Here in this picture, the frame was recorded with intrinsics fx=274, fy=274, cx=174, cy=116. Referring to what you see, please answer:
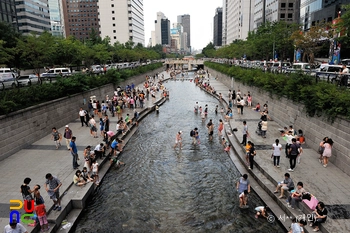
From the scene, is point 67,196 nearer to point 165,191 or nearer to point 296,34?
point 165,191

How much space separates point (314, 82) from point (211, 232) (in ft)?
42.0

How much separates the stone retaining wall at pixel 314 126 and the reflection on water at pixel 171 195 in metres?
4.81

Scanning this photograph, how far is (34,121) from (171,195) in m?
11.6

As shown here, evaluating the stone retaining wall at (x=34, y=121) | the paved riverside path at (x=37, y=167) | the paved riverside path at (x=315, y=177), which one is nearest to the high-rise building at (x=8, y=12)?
the stone retaining wall at (x=34, y=121)

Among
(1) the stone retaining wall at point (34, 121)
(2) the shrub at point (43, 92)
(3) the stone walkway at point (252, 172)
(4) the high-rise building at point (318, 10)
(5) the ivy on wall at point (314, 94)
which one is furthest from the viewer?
(4) the high-rise building at point (318, 10)

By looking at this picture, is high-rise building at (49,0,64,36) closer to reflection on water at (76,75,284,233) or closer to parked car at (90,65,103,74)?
parked car at (90,65,103,74)

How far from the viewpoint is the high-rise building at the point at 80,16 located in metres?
156

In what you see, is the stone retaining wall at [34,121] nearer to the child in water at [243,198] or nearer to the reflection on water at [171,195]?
the reflection on water at [171,195]

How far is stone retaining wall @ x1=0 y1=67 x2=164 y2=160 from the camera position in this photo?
51.2 ft

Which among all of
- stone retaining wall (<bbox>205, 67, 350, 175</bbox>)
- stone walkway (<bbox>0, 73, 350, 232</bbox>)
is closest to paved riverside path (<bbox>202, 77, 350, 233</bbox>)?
stone walkway (<bbox>0, 73, 350, 232</bbox>)

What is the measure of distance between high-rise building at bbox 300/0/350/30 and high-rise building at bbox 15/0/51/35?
81022mm

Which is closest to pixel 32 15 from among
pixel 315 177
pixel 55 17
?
pixel 55 17

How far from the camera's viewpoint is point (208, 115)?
2981 centimetres

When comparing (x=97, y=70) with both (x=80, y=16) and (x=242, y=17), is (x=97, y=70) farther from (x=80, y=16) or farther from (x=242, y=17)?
(x=80, y=16)
